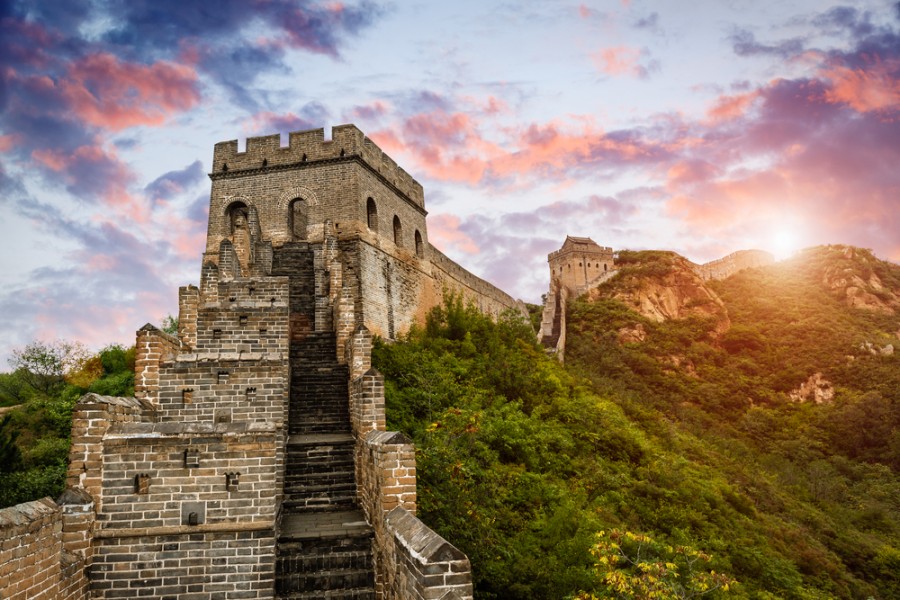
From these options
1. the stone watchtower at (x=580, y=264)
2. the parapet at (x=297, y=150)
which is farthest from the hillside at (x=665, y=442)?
the parapet at (x=297, y=150)

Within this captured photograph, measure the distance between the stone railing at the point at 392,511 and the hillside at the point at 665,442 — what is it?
120cm

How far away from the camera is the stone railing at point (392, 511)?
16.3 ft

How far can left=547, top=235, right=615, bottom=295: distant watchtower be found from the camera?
2270 inches

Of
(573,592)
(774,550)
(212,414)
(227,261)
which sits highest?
(227,261)

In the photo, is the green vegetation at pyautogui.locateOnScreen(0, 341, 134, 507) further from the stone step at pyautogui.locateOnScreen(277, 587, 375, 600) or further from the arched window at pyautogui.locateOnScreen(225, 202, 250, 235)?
the stone step at pyautogui.locateOnScreen(277, 587, 375, 600)

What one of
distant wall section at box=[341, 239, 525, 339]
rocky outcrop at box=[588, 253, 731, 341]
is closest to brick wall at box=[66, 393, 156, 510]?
distant wall section at box=[341, 239, 525, 339]

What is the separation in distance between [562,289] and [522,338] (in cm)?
2291

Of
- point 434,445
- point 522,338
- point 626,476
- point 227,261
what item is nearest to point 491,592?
point 434,445

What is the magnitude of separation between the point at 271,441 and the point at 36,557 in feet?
8.63

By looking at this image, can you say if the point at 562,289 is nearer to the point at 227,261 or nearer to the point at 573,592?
the point at 227,261

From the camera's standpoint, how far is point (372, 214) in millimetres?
19875

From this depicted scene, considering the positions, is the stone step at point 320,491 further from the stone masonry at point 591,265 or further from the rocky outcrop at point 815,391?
the stone masonry at point 591,265

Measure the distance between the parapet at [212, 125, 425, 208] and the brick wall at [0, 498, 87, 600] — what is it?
14.8 meters

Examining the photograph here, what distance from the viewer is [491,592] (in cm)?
815
